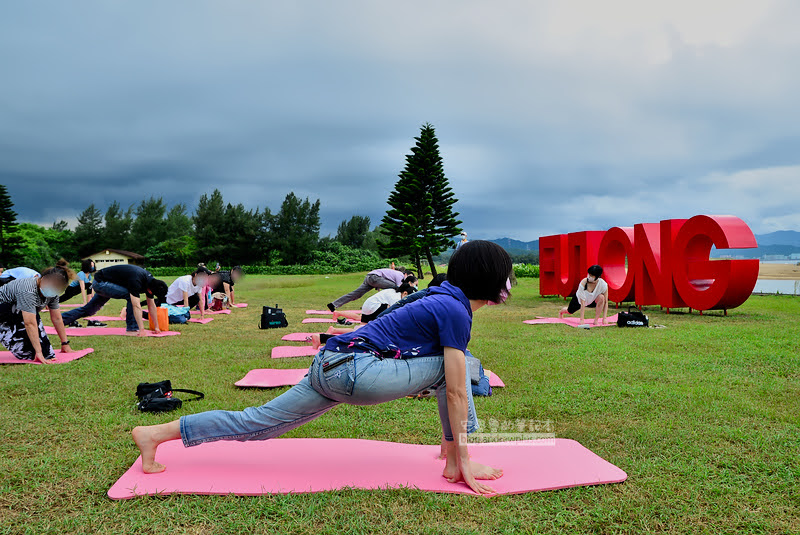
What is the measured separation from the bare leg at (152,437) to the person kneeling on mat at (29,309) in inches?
157

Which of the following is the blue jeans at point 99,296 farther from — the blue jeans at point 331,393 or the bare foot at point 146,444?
the blue jeans at point 331,393

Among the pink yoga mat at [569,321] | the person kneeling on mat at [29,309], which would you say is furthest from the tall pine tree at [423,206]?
the person kneeling on mat at [29,309]

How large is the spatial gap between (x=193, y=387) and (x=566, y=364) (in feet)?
13.0

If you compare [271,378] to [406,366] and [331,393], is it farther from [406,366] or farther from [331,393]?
[406,366]

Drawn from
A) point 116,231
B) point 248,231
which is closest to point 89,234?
point 116,231

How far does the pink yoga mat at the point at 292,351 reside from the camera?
21.5ft

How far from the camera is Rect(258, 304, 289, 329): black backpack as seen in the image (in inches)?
376

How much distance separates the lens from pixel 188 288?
1135 centimetres

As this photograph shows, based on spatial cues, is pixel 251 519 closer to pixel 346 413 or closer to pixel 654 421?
pixel 346 413

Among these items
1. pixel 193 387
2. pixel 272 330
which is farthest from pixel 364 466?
pixel 272 330

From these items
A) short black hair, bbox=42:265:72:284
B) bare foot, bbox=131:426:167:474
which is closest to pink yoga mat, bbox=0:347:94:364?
short black hair, bbox=42:265:72:284

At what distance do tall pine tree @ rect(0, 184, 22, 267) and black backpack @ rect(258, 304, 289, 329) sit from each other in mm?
38428

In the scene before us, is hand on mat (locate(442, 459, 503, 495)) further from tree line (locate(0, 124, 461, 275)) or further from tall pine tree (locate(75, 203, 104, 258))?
tall pine tree (locate(75, 203, 104, 258))

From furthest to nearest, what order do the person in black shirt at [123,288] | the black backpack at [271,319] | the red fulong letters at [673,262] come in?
the red fulong letters at [673,262] < the black backpack at [271,319] < the person in black shirt at [123,288]
